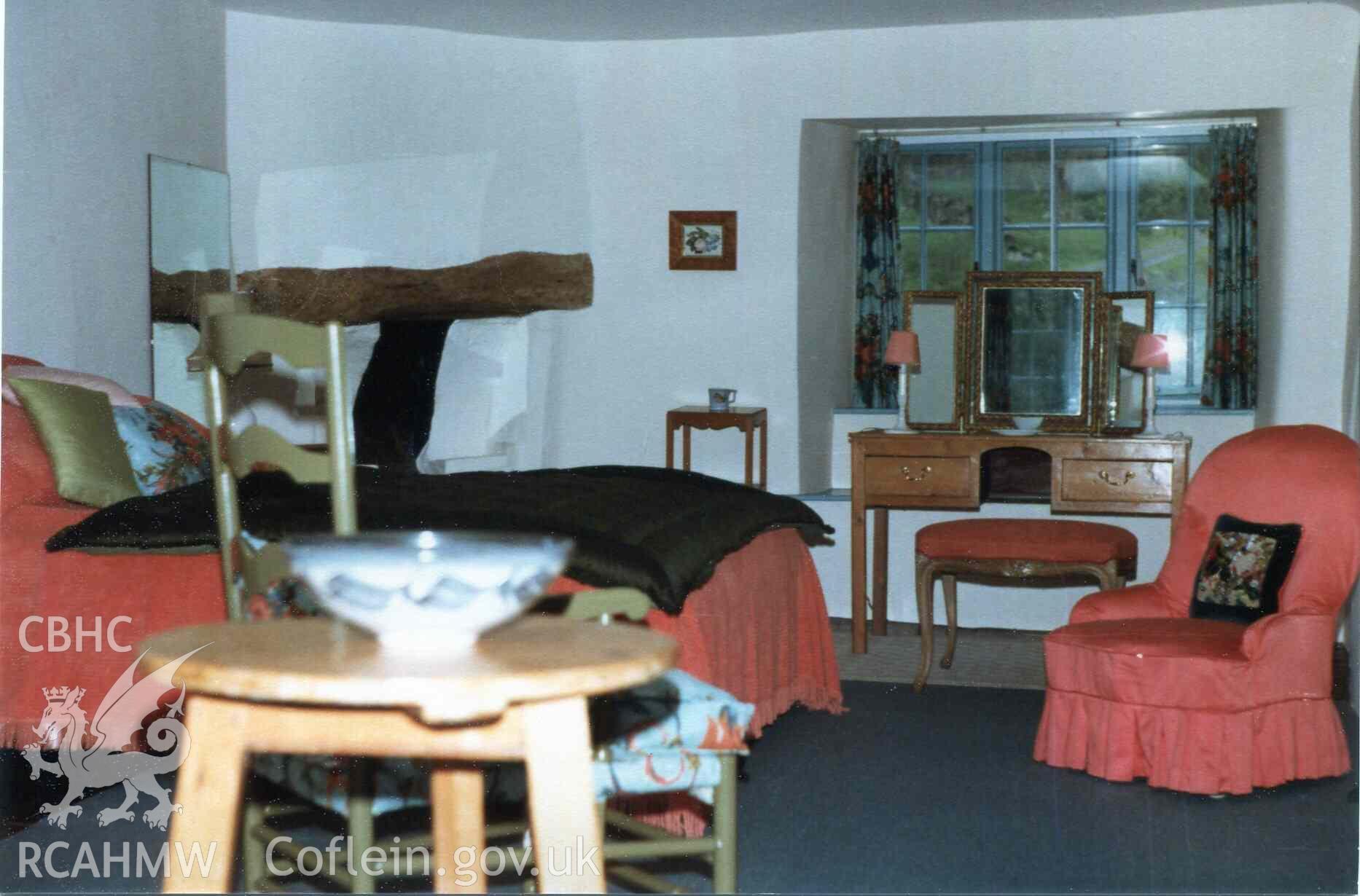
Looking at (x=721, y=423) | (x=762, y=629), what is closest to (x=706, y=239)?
(x=721, y=423)

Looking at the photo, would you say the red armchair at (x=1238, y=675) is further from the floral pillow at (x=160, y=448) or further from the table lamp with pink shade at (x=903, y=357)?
the floral pillow at (x=160, y=448)

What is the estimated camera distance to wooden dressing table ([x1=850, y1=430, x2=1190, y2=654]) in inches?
184

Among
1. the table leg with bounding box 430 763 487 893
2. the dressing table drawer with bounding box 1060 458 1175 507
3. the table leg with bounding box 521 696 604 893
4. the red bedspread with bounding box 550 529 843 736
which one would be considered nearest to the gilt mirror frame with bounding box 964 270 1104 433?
the dressing table drawer with bounding box 1060 458 1175 507

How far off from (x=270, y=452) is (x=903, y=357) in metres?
3.52

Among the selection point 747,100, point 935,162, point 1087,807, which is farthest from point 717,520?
point 935,162

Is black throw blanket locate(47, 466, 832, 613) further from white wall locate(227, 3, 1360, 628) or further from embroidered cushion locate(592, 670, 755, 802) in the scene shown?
white wall locate(227, 3, 1360, 628)

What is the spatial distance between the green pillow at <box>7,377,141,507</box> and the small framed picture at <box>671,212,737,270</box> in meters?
2.71

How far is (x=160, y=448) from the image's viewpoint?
360 centimetres

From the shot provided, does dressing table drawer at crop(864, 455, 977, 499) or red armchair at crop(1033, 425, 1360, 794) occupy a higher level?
dressing table drawer at crop(864, 455, 977, 499)

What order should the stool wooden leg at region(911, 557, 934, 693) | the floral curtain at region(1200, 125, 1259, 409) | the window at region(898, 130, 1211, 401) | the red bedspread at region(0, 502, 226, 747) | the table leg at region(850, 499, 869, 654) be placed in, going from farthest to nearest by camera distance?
the window at region(898, 130, 1211, 401) < the floral curtain at region(1200, 125, 1259, 409) < the table leg at region(850, 499, 869, 654) < the stool wooden leg at region(911, 557, 934, 693) < the red bedspread at region(0, 502, 226, 747)

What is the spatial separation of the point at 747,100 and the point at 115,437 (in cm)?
299

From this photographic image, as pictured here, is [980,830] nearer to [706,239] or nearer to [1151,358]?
[1151,358]

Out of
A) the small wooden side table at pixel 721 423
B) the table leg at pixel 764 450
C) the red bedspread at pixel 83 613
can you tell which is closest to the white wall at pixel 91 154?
the red bedspread at pixel 83 613

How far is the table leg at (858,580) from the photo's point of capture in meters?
4.95
